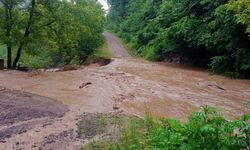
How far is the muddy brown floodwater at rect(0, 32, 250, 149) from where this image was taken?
26.1ft

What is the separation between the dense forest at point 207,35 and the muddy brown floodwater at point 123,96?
1265 mm

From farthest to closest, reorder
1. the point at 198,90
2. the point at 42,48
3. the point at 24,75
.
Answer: the point at 42,48
the point at 24,75
the point at 198,90

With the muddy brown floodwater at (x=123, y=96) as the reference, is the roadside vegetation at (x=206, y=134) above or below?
above

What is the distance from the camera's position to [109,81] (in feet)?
52.8

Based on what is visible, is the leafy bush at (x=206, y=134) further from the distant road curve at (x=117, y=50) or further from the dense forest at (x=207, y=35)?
the distant road curve at (x=117, y=50)

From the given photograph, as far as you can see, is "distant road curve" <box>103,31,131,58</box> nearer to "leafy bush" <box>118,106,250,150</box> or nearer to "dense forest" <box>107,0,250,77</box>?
"dense forest" <box>107,0,250,77</box>

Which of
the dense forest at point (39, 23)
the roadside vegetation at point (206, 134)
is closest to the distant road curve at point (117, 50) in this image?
the dense forest at point (39, 23)

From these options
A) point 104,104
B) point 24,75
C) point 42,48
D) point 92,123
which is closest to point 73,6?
point 42,48

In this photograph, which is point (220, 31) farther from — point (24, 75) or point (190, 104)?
point (24, 75)

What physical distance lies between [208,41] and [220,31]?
975mm

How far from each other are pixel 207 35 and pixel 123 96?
8.91m

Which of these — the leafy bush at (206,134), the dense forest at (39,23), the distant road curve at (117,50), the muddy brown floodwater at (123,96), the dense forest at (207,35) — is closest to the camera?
the leafy bush at (206,134)

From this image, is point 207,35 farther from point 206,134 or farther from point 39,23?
point 206,134

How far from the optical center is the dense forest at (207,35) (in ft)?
56.2
